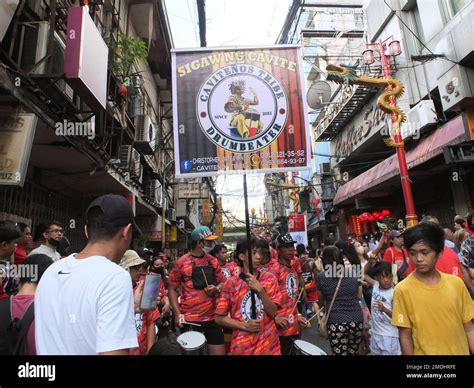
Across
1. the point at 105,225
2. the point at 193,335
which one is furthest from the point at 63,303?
the point at 193,335

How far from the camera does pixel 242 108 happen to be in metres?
3.84

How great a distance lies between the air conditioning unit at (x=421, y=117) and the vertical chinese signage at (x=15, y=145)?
11.7m

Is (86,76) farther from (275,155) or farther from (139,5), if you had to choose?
(139,5)

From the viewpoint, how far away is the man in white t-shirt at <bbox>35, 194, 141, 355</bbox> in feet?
4.90

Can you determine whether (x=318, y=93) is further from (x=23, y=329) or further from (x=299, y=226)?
(x=23, y=329)

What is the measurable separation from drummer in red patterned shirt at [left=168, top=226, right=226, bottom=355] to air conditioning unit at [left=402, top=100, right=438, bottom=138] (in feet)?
33.0

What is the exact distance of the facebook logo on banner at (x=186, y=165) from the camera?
383 centimetres

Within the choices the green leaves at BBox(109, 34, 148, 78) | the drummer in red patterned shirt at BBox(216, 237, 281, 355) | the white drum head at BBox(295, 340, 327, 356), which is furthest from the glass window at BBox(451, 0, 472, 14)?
the white drum head at BBox(295, 340, 327, 356)

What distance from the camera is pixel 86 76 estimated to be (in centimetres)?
562

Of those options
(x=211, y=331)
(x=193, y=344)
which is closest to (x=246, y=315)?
(x=193, y=344)

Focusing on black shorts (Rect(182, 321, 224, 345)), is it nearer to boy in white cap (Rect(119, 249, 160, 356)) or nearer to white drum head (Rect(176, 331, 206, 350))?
white drum head (Rect(176, 331, 206, 350))

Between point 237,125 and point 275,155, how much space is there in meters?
0.57

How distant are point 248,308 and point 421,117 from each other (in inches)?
445

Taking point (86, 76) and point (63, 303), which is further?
point (86, 76)
